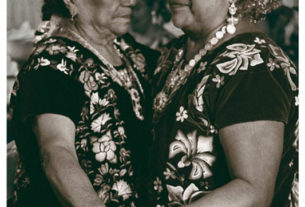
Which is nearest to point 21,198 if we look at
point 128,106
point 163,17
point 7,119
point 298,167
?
point 7,119

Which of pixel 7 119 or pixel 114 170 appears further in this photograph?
pixel 7 119

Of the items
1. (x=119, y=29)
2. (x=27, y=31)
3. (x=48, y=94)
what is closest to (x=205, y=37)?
(x=119, y=29)

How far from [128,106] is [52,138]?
0.78ft

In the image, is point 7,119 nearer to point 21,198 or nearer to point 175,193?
point 21,198

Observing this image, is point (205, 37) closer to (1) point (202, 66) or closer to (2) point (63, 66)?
(1) point (202, 66)

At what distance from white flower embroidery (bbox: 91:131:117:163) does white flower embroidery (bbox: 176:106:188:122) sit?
209 millimetres

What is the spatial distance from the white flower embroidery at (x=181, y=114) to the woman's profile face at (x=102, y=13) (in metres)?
0.36

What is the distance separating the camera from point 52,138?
1.01 metres

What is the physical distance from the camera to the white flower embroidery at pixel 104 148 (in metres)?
1.10

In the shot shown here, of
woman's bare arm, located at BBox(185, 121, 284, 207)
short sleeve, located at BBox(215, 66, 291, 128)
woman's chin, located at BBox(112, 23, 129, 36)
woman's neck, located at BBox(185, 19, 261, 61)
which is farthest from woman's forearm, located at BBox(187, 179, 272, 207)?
woman's chin, located at BBox(112, 23, 129, 36)

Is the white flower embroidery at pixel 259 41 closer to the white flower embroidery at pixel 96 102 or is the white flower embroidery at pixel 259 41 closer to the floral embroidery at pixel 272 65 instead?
the floral embroidery at pixel 272 65

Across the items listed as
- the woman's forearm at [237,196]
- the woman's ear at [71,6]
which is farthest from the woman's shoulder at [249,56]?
the woman's ear at [71,6]

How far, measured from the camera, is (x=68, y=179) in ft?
3.20

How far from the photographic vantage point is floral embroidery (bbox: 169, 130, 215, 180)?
3.08ft
